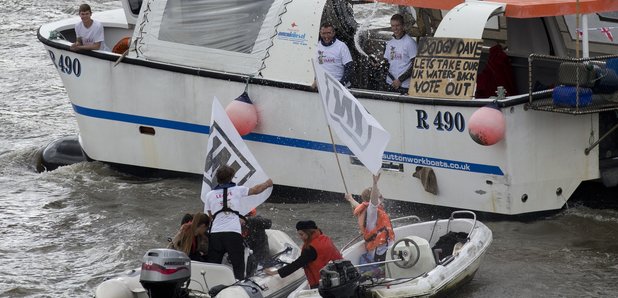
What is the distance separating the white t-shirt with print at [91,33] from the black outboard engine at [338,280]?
6443 millimetres

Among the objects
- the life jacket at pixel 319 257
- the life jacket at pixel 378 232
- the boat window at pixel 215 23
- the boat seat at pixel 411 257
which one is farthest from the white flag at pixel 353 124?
the boat window at pixel 215 23

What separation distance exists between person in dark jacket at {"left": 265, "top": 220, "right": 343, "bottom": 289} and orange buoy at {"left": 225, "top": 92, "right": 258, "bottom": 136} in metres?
3.47

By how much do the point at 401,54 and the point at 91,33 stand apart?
3946mm

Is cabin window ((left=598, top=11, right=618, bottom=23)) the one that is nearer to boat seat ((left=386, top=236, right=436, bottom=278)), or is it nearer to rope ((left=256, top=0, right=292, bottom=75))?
rope ((left=256, top=0, right=292, bottom=75))

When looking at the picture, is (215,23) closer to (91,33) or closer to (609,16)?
(91,33)

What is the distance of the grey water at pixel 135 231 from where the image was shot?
1247cm

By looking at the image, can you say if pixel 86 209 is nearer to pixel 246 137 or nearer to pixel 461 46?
pixel 246 137

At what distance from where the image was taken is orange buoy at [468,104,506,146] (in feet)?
42.3

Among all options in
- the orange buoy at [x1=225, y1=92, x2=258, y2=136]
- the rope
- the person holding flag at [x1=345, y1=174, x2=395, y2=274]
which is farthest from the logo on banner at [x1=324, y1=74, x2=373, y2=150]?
the rope

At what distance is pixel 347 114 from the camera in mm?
11828

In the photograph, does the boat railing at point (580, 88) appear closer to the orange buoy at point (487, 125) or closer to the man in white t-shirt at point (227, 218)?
the orange buoy at point (487, 125)

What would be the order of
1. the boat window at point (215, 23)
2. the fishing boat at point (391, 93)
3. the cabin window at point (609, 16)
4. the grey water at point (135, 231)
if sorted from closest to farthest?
1. the grey water at point (135, 231)
2. the fishing boat at point (391, 93)
3. the cabin window at point (609, 16)
4. the boat window at point (215, 23)

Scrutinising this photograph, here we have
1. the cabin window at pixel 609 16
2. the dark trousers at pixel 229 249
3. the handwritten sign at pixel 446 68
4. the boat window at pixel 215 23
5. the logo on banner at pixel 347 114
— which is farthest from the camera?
the boat window at pixel 215 23

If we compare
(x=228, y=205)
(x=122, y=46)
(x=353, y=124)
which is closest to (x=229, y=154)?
(x=228, y=205)
